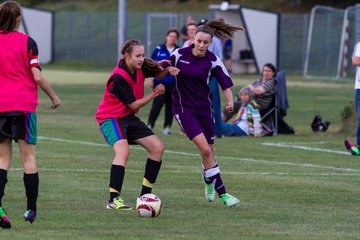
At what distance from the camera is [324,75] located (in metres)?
42.8

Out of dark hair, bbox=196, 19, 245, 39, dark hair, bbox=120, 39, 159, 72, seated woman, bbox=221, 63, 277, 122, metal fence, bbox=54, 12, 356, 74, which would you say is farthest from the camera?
metal fence, bbox=54, 12, 356, 74

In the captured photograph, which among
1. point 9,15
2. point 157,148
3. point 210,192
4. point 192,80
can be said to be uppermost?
point 9,15

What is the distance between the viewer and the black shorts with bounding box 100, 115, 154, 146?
10477 mm

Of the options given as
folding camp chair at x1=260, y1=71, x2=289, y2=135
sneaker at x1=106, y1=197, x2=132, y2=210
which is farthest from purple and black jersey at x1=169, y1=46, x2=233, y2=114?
folding camp chair at x1=260, y1=71, x2=289, y2=135

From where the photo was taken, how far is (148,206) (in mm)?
9945

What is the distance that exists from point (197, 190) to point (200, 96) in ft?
4.63

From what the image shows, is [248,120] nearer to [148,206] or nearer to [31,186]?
[148,206]

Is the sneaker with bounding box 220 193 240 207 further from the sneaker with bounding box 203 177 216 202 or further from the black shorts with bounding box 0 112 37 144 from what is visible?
the black shorts with bounding box 0 112 37 144

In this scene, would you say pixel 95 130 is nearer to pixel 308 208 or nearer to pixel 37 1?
pixel 308 208

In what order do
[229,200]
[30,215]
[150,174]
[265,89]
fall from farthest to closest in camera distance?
[265,89]
[229,200]
[150,174]
[30,215]

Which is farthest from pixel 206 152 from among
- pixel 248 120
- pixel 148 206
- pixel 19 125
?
pixel 248 120

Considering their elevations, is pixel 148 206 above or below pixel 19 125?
below

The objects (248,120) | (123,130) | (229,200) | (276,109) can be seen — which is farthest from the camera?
(276,109)

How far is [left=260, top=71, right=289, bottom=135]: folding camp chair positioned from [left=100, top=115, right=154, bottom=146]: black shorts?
9957 millimetres
